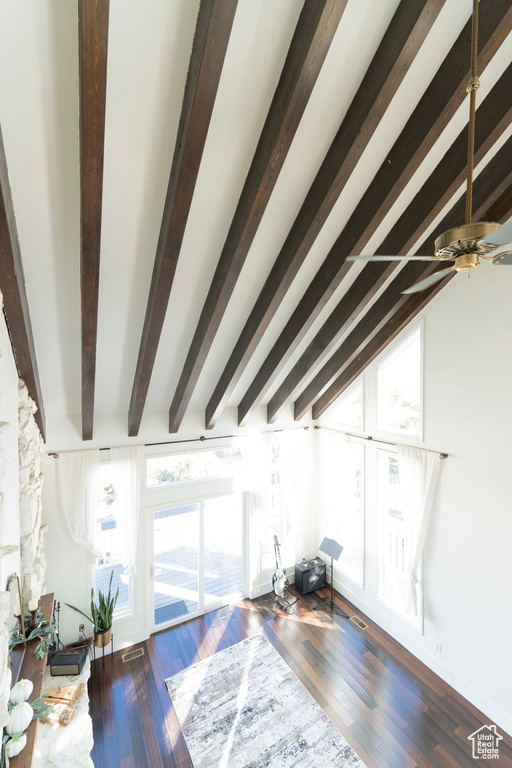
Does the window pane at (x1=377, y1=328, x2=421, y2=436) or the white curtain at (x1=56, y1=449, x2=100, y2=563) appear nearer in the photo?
the white curtain at (x1=56, y1=449, x2=100, y2=563)

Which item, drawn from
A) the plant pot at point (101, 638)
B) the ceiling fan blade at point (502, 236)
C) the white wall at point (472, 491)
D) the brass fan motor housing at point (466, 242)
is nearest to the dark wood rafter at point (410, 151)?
the brass fan motor housing at point (466, 242)

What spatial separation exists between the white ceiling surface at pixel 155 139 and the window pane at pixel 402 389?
1830mm

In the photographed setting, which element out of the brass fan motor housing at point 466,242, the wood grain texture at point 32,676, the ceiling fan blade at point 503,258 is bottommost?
the wood grain texture at point 32,676

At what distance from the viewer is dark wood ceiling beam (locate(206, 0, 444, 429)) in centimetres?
175

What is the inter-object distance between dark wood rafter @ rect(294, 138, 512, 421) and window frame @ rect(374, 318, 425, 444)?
18 cm

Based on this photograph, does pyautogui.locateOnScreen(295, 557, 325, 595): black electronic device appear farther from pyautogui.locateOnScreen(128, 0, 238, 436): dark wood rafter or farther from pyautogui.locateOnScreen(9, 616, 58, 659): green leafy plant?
pyautogui.locateOnScreen(128, 0, 238, 436): dark wood rafter

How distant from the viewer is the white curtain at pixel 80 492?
14.0ft

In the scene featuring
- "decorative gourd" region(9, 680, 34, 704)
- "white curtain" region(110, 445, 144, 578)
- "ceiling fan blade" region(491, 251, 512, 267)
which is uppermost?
"ceiling fan blade" region(491, 251, 512, 267)

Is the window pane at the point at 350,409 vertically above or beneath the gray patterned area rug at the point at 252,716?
above

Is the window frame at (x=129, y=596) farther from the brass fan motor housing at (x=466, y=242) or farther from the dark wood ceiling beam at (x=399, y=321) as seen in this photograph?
the brass fan motor housing at (x=466, y=242)

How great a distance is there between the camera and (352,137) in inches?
82.7

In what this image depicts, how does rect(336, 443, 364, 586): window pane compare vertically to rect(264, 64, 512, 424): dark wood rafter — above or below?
below

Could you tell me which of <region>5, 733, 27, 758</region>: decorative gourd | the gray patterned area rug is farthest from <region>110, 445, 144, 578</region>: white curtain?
<region>5, 733, 27, 758</region>: decorative gourd

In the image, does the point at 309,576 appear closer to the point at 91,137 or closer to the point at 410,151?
the point at 410,151
